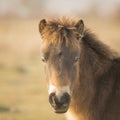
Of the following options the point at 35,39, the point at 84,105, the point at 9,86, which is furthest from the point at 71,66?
the point at 35,39

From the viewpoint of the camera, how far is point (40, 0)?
6141cm

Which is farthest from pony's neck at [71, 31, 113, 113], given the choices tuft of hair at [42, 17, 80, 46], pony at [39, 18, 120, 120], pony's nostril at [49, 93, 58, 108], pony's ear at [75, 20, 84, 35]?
pony's nostril at [49, 93, 58, 108]

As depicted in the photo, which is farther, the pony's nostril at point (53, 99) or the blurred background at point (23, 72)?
the blurred background at point (23, 72)

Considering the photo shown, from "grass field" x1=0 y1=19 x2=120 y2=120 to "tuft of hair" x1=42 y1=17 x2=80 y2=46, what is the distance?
0.66m

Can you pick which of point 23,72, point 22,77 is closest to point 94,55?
point 22,77

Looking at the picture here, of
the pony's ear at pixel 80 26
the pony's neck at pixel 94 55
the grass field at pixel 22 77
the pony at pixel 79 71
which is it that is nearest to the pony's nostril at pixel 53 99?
the pony at pixel 79 71

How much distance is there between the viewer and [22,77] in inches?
844

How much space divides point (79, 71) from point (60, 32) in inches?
25.3

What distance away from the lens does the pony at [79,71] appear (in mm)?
7531

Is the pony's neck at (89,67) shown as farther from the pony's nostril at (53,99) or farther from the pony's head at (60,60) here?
the pony's nostril at (53,99)

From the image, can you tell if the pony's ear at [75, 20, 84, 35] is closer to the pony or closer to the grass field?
the pony

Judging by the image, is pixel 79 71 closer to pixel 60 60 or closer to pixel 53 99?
pixel 60 60

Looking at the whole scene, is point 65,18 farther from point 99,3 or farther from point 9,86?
point 99,3

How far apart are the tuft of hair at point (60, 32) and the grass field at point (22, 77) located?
657mm
